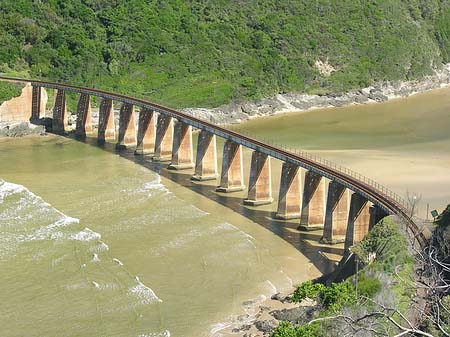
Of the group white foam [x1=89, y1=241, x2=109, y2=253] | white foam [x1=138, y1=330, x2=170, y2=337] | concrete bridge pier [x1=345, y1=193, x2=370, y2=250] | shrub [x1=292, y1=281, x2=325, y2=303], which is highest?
concrete bridge pier [x1=345, y1=193, x2=370, y2=250]

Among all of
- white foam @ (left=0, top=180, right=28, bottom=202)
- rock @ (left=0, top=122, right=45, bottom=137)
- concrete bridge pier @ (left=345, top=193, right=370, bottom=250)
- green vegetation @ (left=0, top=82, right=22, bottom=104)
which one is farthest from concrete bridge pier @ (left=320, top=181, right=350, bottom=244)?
green vegetation @ (left=0, top=82, right=22, bottom=104)

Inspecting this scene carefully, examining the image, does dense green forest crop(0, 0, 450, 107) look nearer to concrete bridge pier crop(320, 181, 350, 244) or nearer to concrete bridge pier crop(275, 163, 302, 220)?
concrete bridge pier crop(275, 163, 302, 220)

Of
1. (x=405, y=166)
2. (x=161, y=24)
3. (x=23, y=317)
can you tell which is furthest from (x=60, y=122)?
(x=23, y=317)

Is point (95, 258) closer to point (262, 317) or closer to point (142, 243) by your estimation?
point (142, 243)

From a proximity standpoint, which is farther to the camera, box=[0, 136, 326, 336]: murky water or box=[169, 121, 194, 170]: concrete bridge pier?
box=[169, 121, 194, 170]: concrete bridge pier

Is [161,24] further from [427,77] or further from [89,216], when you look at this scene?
[89,216]

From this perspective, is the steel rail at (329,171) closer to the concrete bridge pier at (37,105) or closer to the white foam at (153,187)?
the white foam at (153,187)
